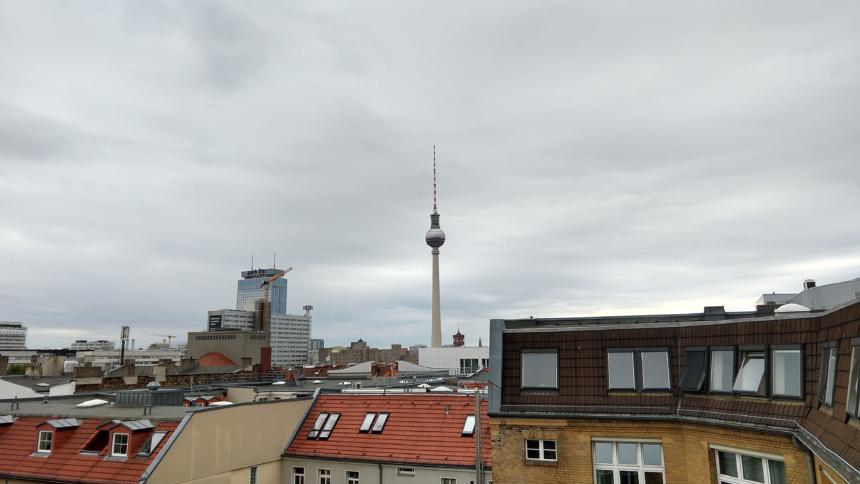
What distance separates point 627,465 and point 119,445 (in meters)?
24.1

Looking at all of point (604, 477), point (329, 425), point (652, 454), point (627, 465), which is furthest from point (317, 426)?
point (652, 454)

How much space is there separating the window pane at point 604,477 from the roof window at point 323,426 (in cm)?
1904

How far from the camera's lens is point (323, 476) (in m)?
32.8

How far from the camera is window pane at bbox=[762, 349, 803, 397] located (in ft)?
49.6

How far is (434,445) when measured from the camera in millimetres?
30938

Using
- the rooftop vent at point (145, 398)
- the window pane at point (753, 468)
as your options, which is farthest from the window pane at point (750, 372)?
the rooftop vent at point (145, 398)

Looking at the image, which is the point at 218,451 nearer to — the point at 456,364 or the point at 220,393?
the point at 220,393

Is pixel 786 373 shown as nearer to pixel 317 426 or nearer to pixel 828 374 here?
pixel 828 374

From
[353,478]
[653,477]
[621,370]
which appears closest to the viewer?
[653,477]

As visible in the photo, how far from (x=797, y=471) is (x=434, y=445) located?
63.9ft

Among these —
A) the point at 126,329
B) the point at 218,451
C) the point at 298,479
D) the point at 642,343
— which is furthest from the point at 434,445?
the point at 126,329

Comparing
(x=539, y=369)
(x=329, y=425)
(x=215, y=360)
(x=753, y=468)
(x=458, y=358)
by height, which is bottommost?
(x=458, y=358)

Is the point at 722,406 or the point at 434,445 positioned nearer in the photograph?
the point at 722,406

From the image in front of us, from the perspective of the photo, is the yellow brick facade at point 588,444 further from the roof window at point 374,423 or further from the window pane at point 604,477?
the roof window at point 374,423
